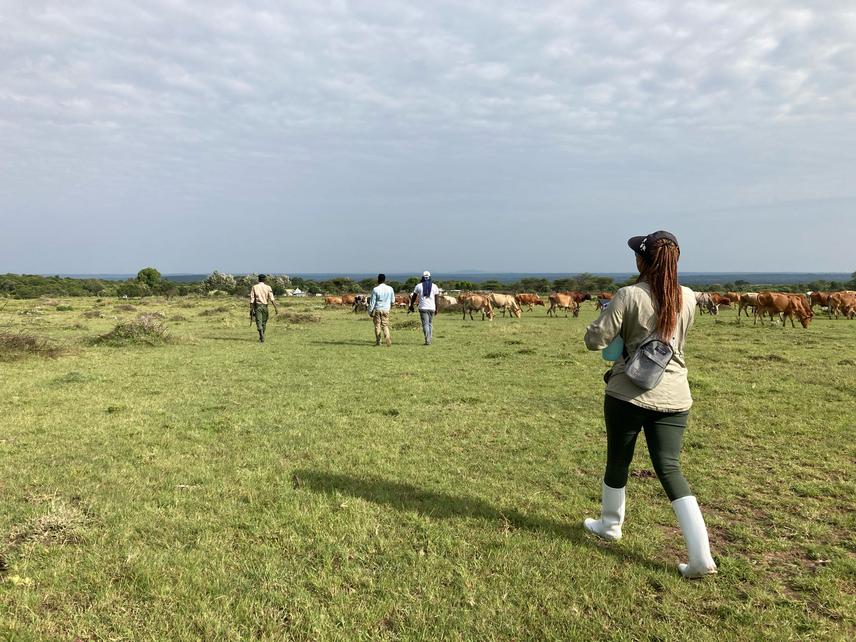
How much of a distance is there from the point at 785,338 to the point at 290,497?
61.9ft

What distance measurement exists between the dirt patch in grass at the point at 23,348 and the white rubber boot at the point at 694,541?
13981mm

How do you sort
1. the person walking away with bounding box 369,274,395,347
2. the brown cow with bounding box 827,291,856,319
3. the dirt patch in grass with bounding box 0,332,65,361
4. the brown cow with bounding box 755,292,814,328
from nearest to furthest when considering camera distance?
the dirt patch in grass with bounding box 0,332,65,361, the person walking away with bounding box 369,274,395,347, the brown cow with bounding box 755,292,814,328, the brown cow with bounding box 827,291,856,319

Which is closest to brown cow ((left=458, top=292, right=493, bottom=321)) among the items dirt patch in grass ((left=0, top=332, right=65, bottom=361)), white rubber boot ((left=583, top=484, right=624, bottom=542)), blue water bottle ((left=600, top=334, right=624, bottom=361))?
dirt patch in grass ((left=0, top=332, right=65, bottom=361))

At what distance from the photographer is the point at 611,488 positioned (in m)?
3.93

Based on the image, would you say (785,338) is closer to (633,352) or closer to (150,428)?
(633,352)

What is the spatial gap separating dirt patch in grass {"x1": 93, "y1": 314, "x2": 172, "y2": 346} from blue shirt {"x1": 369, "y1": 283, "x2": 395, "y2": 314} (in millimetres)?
6552

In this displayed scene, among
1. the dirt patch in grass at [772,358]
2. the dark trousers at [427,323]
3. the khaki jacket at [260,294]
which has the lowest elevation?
the dirt patch in grass at [772,358]

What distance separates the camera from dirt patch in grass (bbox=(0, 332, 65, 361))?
1227 cm

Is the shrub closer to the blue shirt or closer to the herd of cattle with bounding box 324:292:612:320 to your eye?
the herd of cattle with bounding box 324:292:612:320

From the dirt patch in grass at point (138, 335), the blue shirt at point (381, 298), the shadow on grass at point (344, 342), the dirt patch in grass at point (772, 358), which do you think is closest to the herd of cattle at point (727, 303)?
the dirt patch in grass at point (772, 358)

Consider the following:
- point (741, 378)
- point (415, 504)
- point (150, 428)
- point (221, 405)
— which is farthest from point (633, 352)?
point (741, 378)

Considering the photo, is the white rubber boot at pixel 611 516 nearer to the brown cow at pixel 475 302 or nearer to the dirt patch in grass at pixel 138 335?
the dirt patch in grass at pixel 138 335

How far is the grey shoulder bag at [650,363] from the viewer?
344 centimetres

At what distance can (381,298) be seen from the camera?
15438mm
